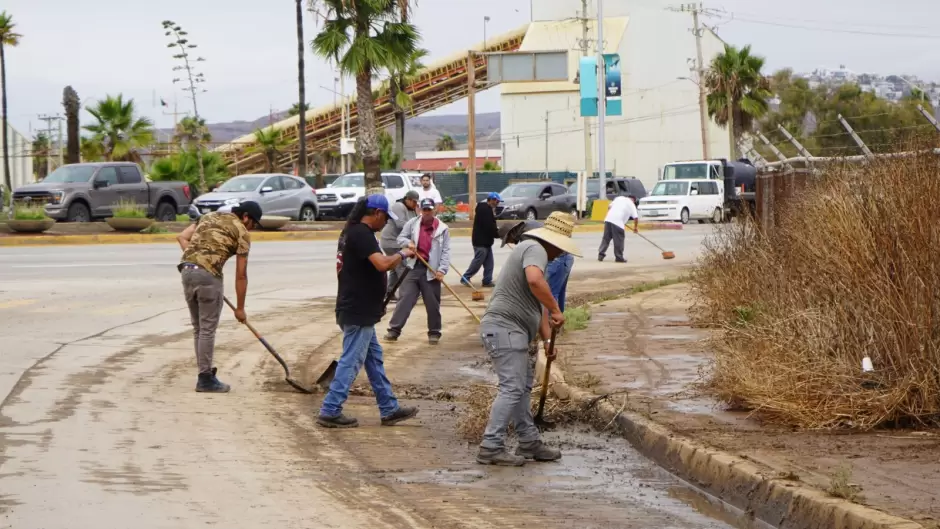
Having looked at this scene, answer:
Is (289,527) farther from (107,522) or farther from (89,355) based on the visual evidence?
(89,355)

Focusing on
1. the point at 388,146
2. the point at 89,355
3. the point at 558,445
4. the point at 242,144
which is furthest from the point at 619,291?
the point at 388,146

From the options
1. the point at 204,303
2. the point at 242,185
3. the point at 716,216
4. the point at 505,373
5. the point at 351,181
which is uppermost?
the point at 351,181

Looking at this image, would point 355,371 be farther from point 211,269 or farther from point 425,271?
point 425,271

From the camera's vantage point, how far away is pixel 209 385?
1086 cm

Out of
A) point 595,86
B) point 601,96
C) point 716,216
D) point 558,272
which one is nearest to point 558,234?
point 558,272

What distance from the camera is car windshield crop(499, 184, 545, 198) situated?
45844mm

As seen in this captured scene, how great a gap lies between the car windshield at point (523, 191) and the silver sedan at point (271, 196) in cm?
865

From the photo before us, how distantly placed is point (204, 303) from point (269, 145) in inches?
2188

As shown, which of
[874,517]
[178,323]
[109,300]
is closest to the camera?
[874,517]

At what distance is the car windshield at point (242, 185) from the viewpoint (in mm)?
37906

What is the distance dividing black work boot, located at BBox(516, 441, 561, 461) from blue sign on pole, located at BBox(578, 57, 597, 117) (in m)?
36.9

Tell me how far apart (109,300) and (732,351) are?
10.5 metres

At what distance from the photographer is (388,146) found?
80625mm

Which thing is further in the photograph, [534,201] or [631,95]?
[631,95]
